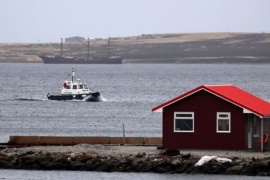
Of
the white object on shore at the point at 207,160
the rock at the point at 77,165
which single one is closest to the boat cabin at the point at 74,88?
the rock at the point at 77,165

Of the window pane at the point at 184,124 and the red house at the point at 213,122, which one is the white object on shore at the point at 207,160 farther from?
the window pane at the point at 184,124

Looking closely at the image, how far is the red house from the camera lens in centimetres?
4744

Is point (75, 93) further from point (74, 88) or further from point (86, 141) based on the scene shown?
point (86, 141)

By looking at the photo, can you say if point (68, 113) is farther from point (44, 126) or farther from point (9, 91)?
point (9, 91)

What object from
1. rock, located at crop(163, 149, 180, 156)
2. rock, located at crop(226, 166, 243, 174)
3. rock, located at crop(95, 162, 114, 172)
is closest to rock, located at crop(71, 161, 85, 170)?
rock, located at crop(95, 162, 114, 172)

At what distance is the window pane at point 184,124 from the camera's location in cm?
4812

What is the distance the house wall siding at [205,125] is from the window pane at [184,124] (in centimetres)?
20

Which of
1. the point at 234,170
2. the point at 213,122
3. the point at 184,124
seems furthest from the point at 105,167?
the point at 234,170

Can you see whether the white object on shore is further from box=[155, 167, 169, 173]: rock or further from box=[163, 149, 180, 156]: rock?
box=[163, 149, 180, 156]: rock

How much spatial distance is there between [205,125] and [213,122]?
1.26 ft

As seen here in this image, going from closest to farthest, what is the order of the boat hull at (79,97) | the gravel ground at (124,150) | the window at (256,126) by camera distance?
the gravel ground at (124,150)
the window at (256,126)
the boat hull at (79,97)

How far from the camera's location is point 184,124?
4828cm

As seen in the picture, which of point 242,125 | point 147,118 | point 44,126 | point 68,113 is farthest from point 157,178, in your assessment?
point 68,113

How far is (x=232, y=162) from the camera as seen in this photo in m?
44.7
